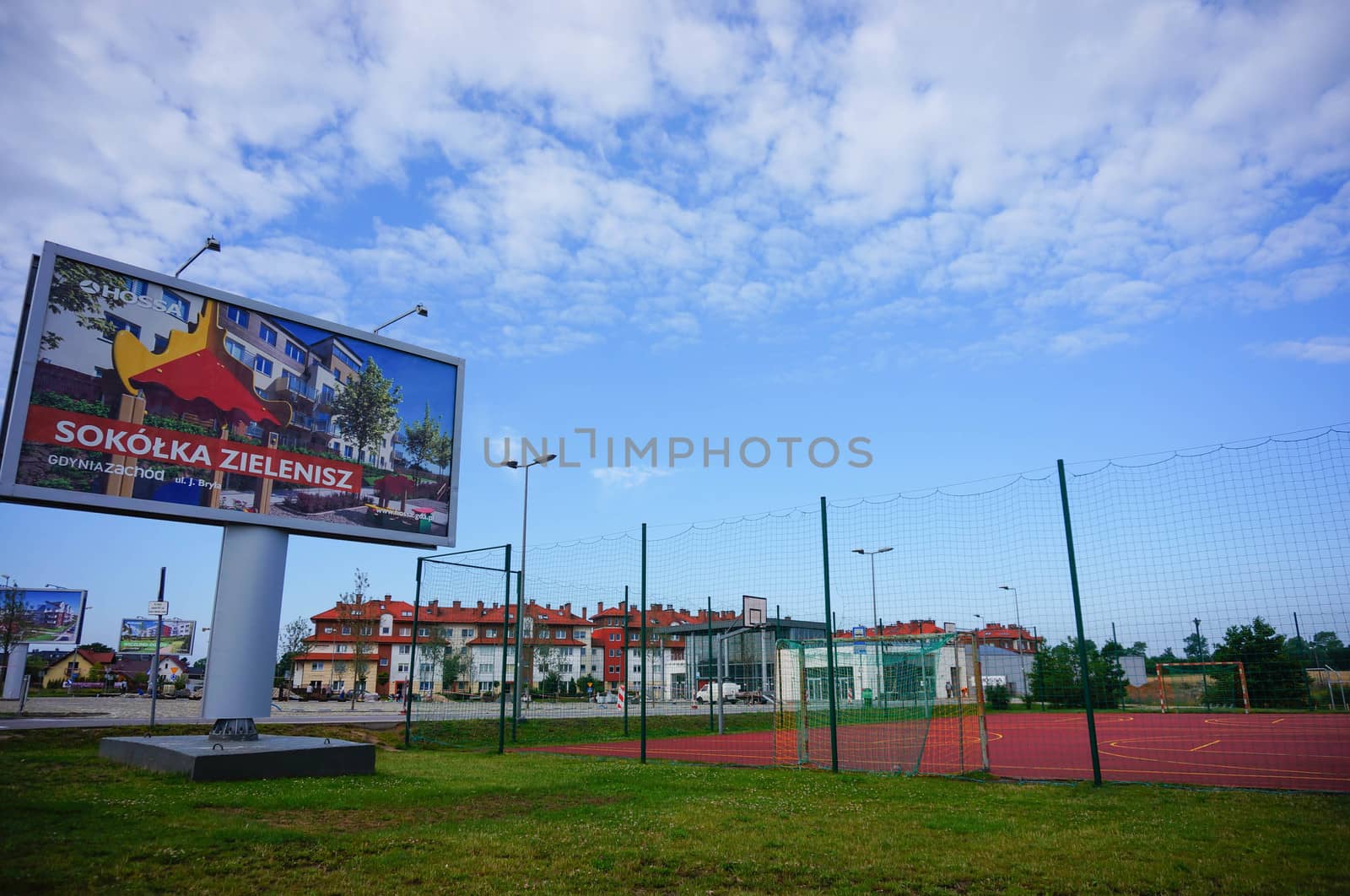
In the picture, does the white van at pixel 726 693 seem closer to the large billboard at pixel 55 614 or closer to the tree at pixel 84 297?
the tree at pixel 84 297

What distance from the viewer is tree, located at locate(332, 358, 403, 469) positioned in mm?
15922

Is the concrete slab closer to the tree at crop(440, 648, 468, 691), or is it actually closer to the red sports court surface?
the red sports court surface

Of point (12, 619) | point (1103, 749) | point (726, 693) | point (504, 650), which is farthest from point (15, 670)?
point (1103, 749)

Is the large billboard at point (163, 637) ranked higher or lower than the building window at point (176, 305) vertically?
lower

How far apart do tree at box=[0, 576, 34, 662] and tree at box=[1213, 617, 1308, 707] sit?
4701 centimetres

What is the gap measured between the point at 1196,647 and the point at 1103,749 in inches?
354

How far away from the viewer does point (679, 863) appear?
6484 millimetres

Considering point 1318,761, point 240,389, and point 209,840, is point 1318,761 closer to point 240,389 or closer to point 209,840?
point 209,840

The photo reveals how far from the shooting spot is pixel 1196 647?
11094mm

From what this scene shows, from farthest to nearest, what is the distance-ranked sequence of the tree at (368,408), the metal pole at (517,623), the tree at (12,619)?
the tree at (12,619), the metal pole at (517,623), the tree at (368,408)

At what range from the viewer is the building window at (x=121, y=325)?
13297 millimetres

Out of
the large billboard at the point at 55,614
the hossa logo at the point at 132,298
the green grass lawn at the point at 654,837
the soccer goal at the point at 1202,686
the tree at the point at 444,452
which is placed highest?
the hossa logo at the point at 132,298

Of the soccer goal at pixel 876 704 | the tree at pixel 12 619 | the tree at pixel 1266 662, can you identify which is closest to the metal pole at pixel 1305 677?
the tree at pixel 1266 662

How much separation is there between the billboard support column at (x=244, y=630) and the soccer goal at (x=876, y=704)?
937 cm
